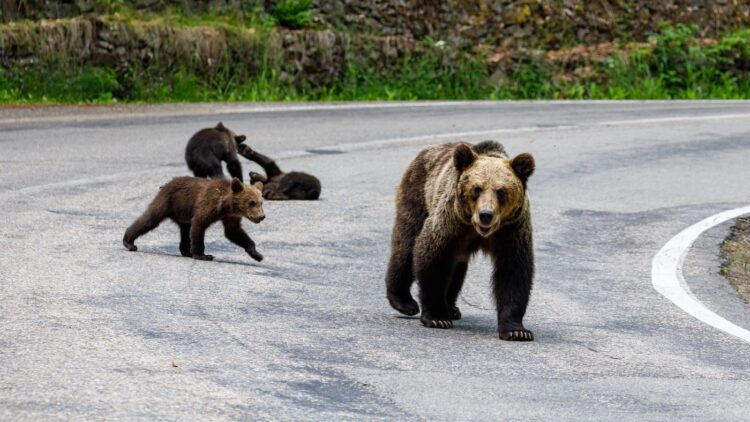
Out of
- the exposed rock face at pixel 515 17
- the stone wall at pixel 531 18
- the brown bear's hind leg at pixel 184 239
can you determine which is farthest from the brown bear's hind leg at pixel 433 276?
the stone wall at pixel 531 18

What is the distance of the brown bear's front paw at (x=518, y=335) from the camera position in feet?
25.3

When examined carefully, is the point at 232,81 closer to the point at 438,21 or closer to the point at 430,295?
the point at 438,21

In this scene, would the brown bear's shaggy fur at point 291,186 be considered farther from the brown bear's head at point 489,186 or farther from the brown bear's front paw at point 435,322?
the brown bear's head at point 489,186

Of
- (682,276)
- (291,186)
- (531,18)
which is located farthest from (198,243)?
(531,18)

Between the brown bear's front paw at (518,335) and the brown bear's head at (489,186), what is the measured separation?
0.63 metres

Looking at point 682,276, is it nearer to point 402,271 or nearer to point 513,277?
point 402,271

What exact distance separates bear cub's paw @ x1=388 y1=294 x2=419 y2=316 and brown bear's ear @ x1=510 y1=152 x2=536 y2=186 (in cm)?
122

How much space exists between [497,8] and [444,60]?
10.6ft

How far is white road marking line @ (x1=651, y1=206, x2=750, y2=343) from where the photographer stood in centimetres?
863

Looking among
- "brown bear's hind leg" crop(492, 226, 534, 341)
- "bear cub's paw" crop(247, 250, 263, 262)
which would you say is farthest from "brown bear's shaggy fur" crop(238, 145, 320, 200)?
"brown bear's hind leg" crop(492, 226, 534, 341)

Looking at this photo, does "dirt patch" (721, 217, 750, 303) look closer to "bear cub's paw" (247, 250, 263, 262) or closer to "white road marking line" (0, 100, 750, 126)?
"bear cub's paw" (247, 250, 263, 262)

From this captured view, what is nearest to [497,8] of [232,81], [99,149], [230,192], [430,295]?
[232,81]

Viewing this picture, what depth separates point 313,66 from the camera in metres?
25.1

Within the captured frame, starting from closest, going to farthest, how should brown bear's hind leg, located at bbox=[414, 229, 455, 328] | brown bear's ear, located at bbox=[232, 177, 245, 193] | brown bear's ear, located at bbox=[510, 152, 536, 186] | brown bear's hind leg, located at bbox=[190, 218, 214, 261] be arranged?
brown bear's ear, located at bbox=[510, 152, 536, 186] → brown bear's hind leg, located at bbox=[414, 229, 455, 328] → brown bear's hind leg, located at bbox=[190, 218, 214, 261] → brown bear's ear, located at bbox=[232, 177, 245, 193]
